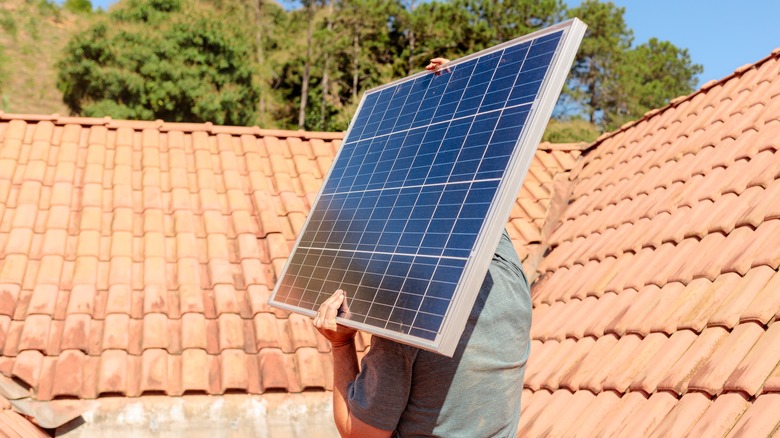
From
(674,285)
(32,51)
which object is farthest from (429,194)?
(32,51)

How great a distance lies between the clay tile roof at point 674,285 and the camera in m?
3.90

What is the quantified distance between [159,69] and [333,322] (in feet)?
110

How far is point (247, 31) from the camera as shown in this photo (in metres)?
42.1

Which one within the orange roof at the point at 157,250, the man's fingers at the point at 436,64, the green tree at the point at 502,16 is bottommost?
the orange roof at the point at 157,250

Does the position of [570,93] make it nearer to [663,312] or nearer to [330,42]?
[330,42]

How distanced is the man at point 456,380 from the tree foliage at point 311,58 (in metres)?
32.5

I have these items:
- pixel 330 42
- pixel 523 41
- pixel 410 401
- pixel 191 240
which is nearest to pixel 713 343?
pixel 523 41

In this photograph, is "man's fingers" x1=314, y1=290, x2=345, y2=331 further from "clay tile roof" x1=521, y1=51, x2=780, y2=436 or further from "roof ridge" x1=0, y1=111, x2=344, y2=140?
"roof ridge" x1=0, y1=111, x2=344, y2=140

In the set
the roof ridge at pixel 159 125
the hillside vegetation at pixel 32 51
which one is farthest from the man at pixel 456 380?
the hillside vegetation at pixel 32 51

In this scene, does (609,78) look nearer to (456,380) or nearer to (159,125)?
(159,125)

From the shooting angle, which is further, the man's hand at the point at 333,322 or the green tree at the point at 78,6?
the green tree at the point at 78,6

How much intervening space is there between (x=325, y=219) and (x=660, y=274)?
2573 millimetres

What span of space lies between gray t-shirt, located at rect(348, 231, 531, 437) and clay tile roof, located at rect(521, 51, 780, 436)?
1.25 metres

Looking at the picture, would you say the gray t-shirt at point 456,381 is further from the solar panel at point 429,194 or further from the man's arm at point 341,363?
the solar panel at point 429,194
